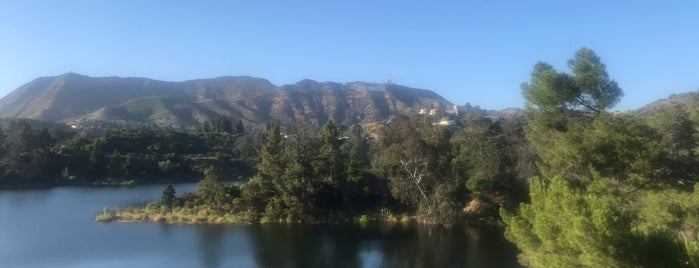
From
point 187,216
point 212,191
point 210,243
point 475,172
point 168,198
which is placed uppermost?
point 475,172

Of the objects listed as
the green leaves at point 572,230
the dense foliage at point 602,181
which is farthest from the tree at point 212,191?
the green leaves at point 572,230

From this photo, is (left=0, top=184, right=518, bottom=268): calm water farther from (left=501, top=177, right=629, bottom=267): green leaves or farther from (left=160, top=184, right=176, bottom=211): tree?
(left=501, top=177, right=629, bottom=267): green leaves

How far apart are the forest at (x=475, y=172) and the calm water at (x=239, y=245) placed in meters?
2.07

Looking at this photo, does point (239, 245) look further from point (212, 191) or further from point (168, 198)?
point (168, 198)

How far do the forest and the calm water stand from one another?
6.78 feet

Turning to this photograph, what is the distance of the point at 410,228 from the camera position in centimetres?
3128

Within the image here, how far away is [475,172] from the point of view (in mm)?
32906

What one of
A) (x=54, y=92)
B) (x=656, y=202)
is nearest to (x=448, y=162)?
(x=656, y=202)

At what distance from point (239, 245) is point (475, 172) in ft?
48.2

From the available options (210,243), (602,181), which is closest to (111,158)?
(210,243)

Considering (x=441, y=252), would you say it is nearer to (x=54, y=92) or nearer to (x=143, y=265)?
(x=143, y=265)

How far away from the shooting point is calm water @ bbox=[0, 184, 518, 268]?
23578 mm

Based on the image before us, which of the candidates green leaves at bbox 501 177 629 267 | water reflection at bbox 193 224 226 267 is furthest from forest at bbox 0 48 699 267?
water reflection at bbox 193 224 226 267

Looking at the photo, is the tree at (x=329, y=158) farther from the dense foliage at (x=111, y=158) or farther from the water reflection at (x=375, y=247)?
the dense foliage at (x=111, y=158)
